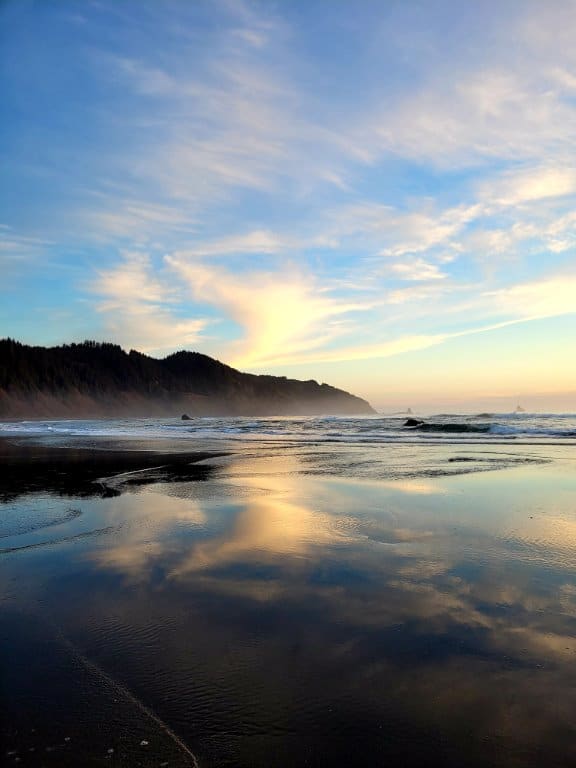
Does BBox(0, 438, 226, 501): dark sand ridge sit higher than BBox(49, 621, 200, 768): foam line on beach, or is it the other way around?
BBox(49, 621, 200, 768): foam line on beach

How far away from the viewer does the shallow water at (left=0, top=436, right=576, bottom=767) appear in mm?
2406

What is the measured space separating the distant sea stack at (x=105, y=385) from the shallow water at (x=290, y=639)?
12701 centimetres

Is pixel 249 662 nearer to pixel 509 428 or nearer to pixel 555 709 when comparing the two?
pixel 555 709

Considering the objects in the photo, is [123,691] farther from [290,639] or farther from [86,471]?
[86,471]

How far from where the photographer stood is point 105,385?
156 metres

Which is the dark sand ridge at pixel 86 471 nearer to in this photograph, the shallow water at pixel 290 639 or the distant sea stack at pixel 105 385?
the shallow water at pixel 290 639

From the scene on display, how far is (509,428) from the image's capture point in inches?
1359

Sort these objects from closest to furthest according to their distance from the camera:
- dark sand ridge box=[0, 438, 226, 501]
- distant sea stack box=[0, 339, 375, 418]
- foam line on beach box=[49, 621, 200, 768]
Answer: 1. foam line on beach box=[49, 621, 200, 768]
2. dark sand ridge box=[0, 438, 226, 501]
3. distant sea stack box=[0, 339, 375, 418]

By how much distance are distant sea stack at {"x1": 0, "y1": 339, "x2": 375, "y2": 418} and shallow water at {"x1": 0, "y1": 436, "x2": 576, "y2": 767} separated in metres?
127

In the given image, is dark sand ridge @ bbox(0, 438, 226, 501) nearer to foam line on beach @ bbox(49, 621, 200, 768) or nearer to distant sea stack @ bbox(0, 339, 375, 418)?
foam line on beach @ bbox(49, 621, 200, 768)

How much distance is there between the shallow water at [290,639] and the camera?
241cm

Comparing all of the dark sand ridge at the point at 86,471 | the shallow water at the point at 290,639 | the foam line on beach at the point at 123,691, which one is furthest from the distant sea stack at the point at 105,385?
the foam line on beach at the point at 123,691

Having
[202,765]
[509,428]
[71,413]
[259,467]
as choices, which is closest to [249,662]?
[202,765]

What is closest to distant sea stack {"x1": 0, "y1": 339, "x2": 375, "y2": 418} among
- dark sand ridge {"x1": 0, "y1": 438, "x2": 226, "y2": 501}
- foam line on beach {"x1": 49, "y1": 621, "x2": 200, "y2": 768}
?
dark sand ridge {"x1": 0, "y1": 438, "x2": 226, "y2": 501}
